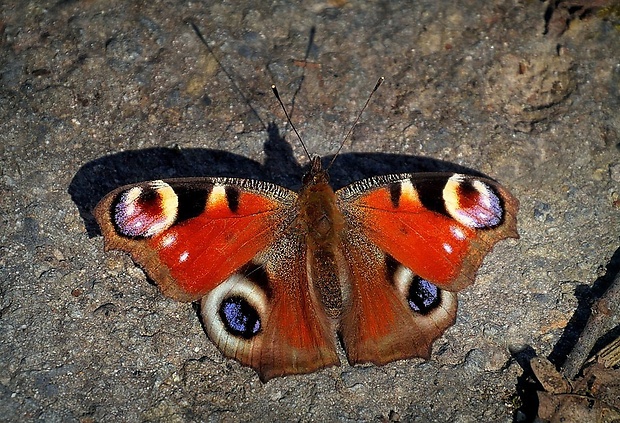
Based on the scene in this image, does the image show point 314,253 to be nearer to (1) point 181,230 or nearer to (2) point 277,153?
(1) point 181,230

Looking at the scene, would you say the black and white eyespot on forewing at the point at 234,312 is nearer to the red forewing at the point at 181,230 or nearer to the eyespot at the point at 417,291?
the red forewing at the point at 181,230

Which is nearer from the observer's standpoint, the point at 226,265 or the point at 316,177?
the point at 226,265

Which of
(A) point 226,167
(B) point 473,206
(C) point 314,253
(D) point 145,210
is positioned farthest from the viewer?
(A) point 226,167

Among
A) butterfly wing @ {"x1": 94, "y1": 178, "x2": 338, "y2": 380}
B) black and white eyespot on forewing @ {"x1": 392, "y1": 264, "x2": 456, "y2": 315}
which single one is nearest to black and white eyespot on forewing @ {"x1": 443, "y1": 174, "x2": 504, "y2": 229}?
black and white eyespot on forewing @ {"x1": 392, "y1": 264, "x2": 456, "y2": 315}

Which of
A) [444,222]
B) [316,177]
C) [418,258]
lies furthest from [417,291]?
[316,177]

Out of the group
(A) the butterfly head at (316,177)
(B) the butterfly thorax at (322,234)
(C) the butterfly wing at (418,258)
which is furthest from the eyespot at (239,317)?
(A) the butterfly head at (316,177)

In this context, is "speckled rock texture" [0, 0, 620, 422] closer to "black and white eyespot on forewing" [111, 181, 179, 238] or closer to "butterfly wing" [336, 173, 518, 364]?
"butterfly wing" [336, 173, 518, 364]
